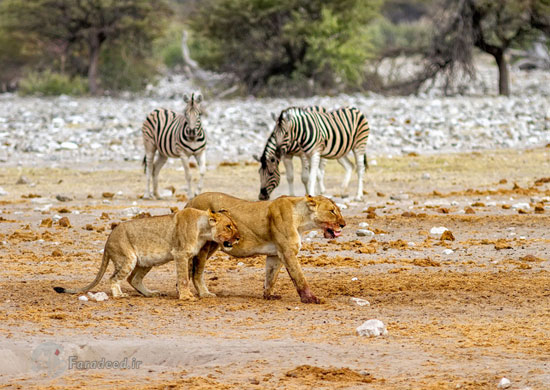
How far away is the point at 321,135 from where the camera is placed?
53.9 ft

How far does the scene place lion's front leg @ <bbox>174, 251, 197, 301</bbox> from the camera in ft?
28.4

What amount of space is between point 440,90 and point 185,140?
19031mm

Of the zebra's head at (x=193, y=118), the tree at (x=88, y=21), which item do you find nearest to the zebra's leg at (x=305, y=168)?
the zebra's head at (x=193, y=118)

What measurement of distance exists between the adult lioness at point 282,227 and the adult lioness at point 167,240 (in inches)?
7.5

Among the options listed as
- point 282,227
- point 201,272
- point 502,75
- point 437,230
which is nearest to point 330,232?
point 282,227

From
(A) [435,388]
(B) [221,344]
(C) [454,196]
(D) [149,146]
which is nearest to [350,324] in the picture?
(B) [221,344]

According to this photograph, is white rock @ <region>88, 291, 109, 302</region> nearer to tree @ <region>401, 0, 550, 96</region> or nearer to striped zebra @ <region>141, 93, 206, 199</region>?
striped zebra @ <region>141, 93, 206, 199</region>

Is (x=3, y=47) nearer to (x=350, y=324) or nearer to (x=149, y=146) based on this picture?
(x=149, y=146)

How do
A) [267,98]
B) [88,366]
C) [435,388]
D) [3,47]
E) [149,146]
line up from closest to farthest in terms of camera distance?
[435,388]
[88,366]
[149,146]
[267,98]
[3,47]

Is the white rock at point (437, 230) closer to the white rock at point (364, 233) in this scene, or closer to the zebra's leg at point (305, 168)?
the white rock at point (364, 233)

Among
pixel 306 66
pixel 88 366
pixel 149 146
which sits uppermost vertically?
pixel 306 66

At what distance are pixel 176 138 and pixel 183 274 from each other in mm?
9020

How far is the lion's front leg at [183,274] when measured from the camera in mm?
8656

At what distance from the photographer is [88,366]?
6680mm
